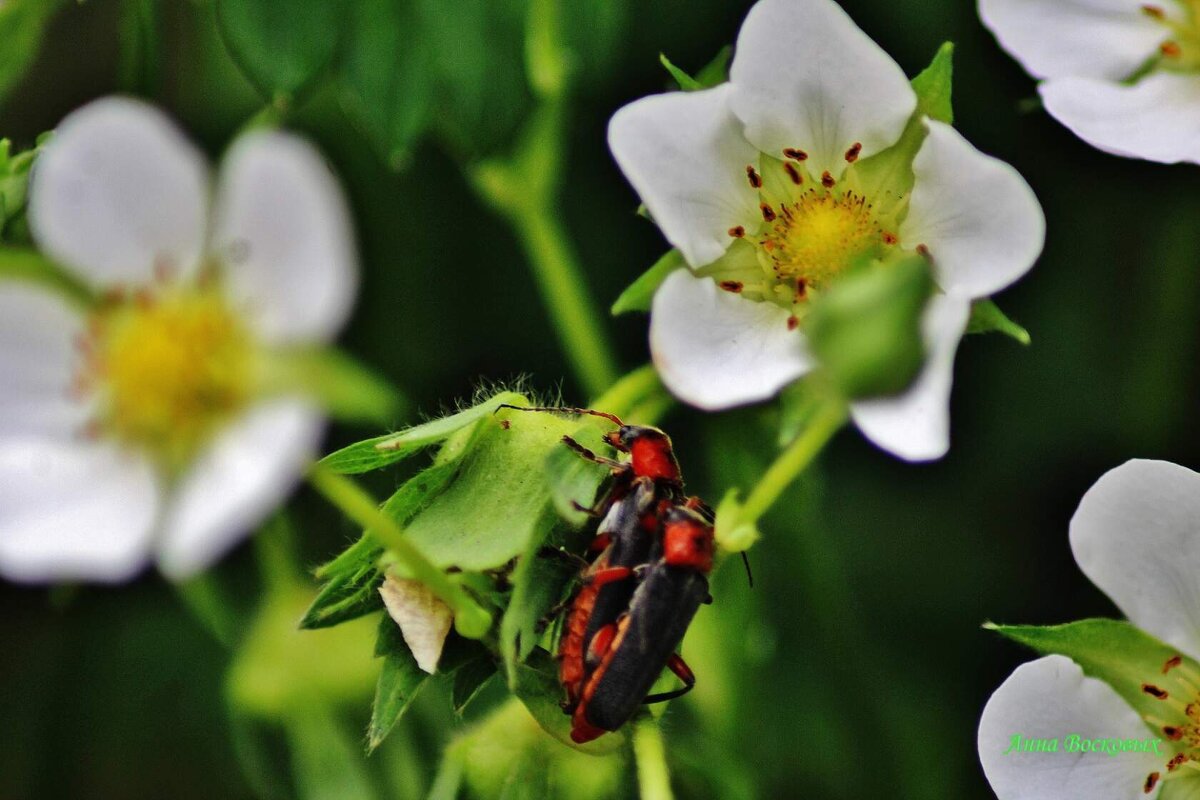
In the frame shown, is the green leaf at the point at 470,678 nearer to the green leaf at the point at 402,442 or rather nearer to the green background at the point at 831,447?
the green leaf at the point at 402,442

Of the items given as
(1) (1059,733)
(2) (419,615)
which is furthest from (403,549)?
(1) (1059,733)

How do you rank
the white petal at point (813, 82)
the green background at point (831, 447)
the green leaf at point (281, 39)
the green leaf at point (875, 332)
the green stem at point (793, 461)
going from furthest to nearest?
the green background at point (831, 447) → the green leaf at point (281, 39) → the white petal at point (813, 82) → the green stem at point (793, 461) → the green leaf at point (875, 332)

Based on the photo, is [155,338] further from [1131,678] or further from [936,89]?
[1131,678]

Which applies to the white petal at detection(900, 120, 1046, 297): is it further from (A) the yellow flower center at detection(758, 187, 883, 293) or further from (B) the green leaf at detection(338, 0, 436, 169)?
(B) the green leaf at detection(338, 0, 436, 169)

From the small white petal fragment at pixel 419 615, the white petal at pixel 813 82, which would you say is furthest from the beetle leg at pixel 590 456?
the white petal at pixel 813 82

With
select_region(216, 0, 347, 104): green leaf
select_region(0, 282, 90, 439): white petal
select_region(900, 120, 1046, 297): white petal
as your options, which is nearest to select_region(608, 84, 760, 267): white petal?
select_region(900, 120, 1046, 297): white petal
